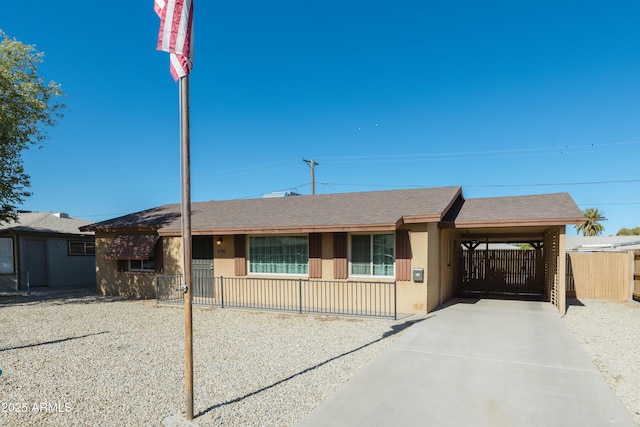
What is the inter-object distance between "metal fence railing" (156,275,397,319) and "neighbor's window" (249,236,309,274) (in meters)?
0.41

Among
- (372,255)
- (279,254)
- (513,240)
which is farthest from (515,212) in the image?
(279,254)

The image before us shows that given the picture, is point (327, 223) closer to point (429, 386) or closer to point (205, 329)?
point (205, 329)

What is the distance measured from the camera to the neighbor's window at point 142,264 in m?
13.5

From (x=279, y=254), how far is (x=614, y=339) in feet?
26.4

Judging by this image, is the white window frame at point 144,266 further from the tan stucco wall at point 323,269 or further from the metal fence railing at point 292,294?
the metal fence railing at point 292,294

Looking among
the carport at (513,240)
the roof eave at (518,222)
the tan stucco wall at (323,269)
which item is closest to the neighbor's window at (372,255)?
the tan stucco wall at (323,269)

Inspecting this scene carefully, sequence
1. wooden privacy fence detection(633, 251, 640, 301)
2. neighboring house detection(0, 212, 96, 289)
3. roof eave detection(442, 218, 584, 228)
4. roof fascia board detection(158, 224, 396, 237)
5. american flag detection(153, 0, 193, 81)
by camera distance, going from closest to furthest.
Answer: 1. american flag detection(153, 0, 193, 81)
2. roof eave detection(442, 218, 584, 228)
3. roof fascia board detection(158, 224, 396, 237)
4. wooden privacy fence detection(633, 251, 640, 301)
5. neighboring house detection(0, 212, 96, 289)

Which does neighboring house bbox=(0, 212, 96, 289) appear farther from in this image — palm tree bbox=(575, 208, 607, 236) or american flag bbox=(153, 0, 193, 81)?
palm tree bbox=(575, 208, 607, 236)

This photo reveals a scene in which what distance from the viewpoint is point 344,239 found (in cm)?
1036

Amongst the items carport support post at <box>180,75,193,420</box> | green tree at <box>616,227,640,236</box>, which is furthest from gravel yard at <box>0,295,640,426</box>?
green tree at <box>616,227,640,236</box>

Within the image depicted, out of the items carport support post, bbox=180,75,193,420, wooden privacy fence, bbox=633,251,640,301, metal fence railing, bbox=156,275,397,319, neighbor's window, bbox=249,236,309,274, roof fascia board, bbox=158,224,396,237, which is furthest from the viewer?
wooden privacy fence, bbox=633,251,640,301

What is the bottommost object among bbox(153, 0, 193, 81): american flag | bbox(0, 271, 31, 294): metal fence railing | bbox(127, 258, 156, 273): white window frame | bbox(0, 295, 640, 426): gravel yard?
bbox(0, 271, 31, 294): metal fence railing

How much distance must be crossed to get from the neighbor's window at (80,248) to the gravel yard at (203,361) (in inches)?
362

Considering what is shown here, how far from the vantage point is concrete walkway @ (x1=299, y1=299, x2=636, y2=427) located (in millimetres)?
3982
